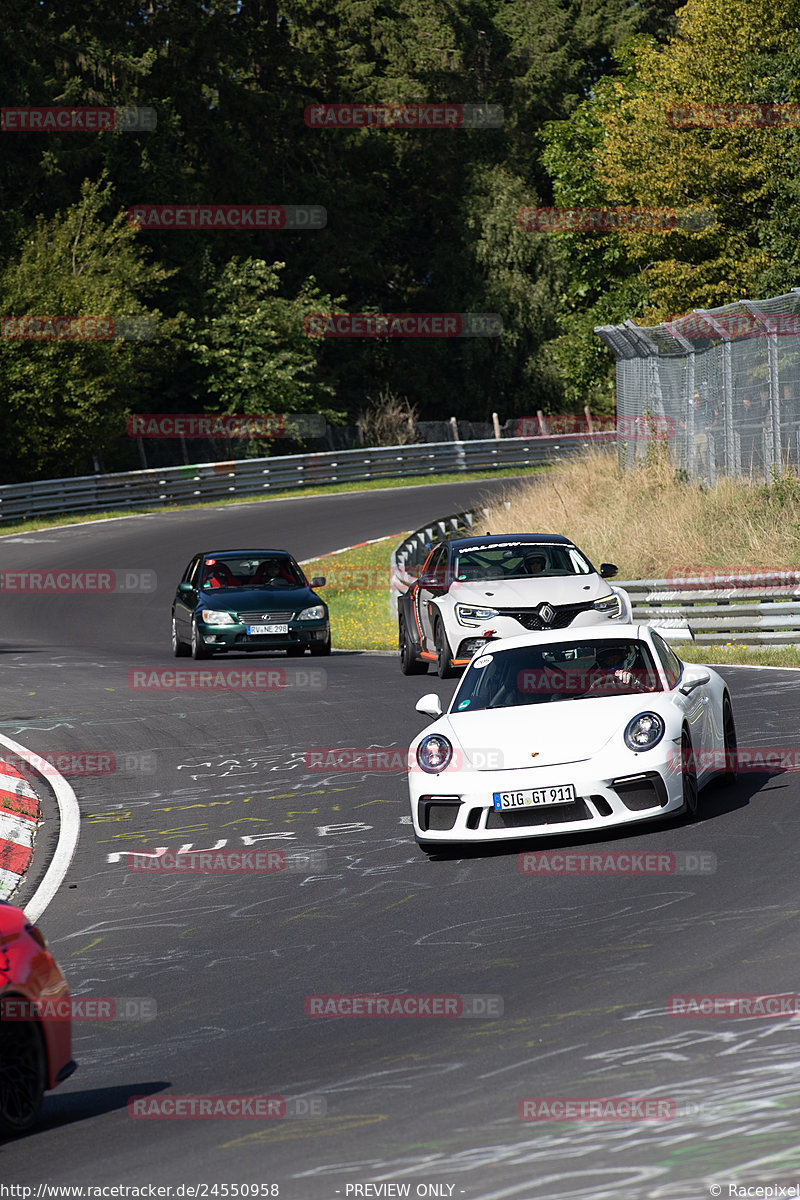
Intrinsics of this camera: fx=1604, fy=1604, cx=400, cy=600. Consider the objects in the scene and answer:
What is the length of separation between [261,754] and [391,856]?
4.68 m

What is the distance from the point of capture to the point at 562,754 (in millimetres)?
9570

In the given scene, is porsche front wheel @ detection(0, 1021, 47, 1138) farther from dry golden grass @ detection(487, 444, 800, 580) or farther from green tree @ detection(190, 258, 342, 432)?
green tree @ detection(190, 258, 342, 432)

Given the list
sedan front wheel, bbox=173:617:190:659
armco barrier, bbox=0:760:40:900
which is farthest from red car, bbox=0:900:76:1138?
sedan front wheel, bbox=173:617:190:659

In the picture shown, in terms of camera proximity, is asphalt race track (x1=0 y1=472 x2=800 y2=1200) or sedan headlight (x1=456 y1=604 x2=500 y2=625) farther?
sedan headlight (x1=456 y1=604 x2=500 y2=625)

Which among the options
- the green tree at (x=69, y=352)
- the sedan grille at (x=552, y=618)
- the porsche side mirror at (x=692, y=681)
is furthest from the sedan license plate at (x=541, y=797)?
the green tree at (x=69, y=352)

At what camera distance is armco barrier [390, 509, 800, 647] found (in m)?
20.1

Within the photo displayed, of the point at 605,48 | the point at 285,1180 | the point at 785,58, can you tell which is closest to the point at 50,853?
the point at 285,1180

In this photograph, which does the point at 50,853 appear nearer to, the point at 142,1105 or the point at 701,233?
the point at 142,1105

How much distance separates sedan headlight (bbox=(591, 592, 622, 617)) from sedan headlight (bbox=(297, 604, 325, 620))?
5843mm

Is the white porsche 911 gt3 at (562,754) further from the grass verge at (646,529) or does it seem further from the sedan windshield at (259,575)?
the sedan windshield at (259,575)

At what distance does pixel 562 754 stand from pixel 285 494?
3987cm

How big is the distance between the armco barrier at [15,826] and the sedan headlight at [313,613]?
343 inches

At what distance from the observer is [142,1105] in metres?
5.75

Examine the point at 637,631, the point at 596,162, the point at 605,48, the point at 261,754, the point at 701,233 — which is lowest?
the point at 261,754
